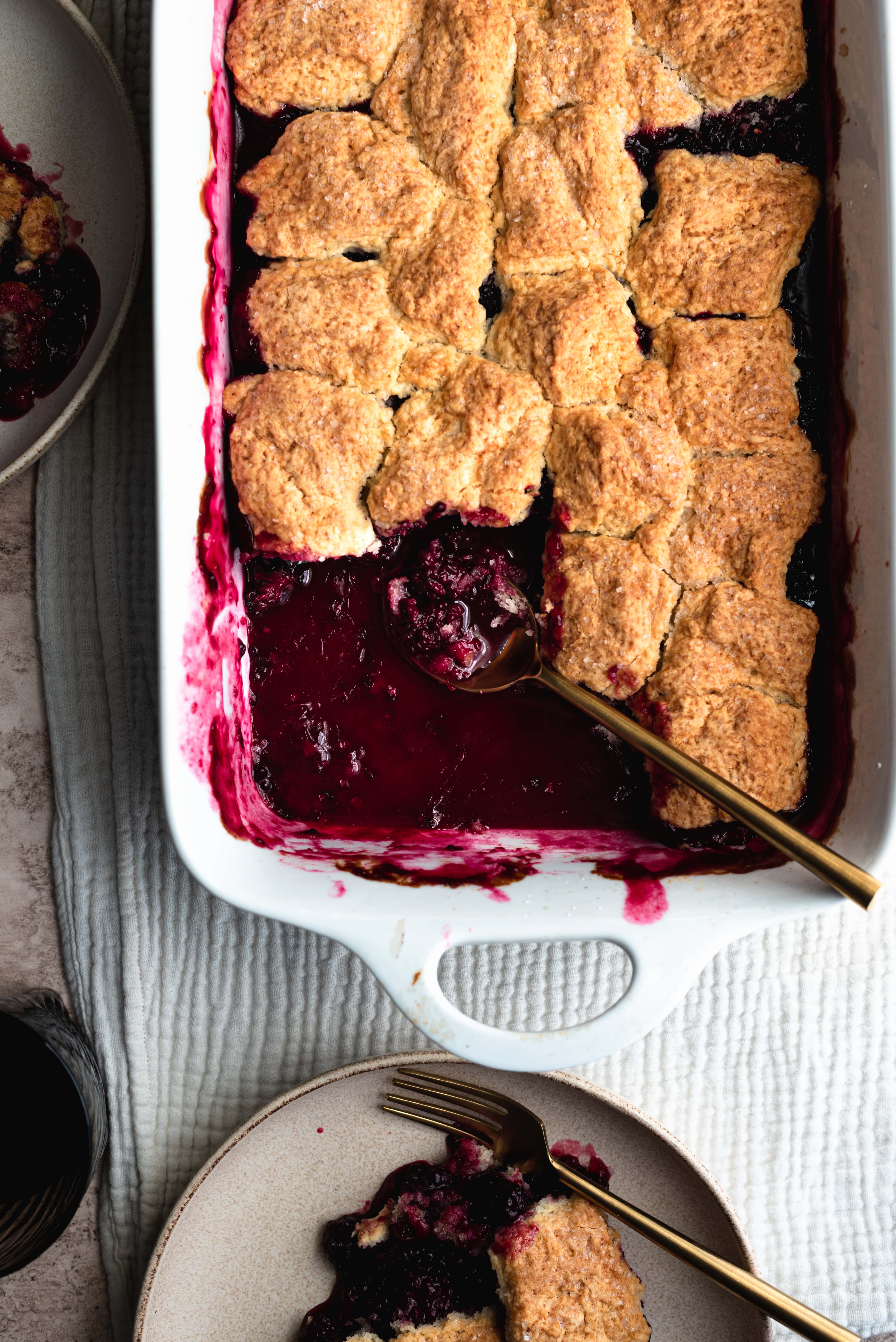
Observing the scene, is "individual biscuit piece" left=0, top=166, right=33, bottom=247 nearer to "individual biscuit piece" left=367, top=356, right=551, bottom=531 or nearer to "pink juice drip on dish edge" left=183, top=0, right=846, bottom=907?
"pink juice drip on dish edge" left=183, top=0, right=846, bottom=907

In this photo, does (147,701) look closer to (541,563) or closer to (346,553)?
(346,553)

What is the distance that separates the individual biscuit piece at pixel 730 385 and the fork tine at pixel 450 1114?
3.93 ft

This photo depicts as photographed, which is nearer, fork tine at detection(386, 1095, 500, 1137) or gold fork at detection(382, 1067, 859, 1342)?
gold fork at detection(382, 1067, 859, 1342)

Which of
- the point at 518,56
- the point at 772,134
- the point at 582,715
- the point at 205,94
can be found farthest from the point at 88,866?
the point at 772,134

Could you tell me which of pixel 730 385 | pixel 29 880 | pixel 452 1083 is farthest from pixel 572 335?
pixel 29 880

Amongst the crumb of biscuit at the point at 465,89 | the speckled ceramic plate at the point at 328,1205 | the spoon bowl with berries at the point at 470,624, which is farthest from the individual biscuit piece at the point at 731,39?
the speckled ceramic plate at the point at 328,1205

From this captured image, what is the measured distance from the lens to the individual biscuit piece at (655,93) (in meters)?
1.56

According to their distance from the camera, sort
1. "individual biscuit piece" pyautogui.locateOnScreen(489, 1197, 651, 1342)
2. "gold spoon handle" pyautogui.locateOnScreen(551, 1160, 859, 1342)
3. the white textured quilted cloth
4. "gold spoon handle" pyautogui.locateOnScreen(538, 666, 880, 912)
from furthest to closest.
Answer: the white textured quilted cloth < "individual biscuit piece" pyautogui.locateOnScreen(489, 1197, 651, 1342) < "gold spoon handle" pyautogui.locateOnScreen(551, 1160, 859, 1342) < "gold spoon handle" pyautogui.locateOnScreen(538, 666, 880, 912)

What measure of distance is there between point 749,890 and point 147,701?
43.2 inches

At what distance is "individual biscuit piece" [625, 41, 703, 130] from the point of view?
1563mm

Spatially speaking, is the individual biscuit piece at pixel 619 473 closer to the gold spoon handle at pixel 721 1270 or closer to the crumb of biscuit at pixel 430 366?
the crumb of biscuit at pixel 430 366

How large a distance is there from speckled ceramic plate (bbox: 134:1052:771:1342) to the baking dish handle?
1.10ft

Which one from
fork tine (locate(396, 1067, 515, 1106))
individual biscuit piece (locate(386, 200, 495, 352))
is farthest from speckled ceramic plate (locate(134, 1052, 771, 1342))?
individual biscuit piece (locate(386, 200, 495, 352))

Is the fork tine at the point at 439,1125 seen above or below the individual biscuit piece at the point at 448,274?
Result: below
